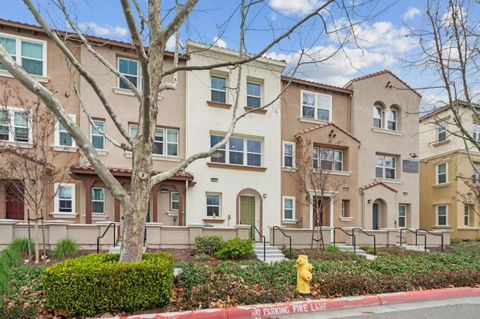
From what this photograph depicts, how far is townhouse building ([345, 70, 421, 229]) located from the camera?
20297mm

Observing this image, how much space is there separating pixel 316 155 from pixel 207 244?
27.1 ft

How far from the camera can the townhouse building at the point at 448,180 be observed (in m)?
22.9

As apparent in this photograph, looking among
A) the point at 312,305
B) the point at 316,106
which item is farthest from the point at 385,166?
the point at 312,305

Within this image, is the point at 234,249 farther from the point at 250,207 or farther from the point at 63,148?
the point at 63,148

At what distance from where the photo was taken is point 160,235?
13.8m

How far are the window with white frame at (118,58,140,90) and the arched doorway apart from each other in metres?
7.27

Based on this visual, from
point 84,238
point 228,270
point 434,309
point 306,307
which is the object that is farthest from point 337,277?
point 84,238

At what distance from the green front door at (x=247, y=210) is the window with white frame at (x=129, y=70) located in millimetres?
7458

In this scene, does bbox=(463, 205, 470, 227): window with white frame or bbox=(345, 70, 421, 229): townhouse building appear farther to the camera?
bbox=(463, 205, 470, 227): window with white frame

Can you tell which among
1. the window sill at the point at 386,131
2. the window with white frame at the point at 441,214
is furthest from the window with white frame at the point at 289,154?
the window with white frame at the point at 441,214

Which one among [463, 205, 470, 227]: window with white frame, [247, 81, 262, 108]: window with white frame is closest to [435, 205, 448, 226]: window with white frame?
[463, 205, 470, 227]: window with white frame

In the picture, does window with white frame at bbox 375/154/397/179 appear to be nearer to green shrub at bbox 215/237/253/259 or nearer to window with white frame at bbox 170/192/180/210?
green shrub at bbox 215/237/253/259

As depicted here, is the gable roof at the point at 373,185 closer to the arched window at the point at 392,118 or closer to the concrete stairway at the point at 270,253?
the arched window at the point at 392,118

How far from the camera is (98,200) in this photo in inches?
591
